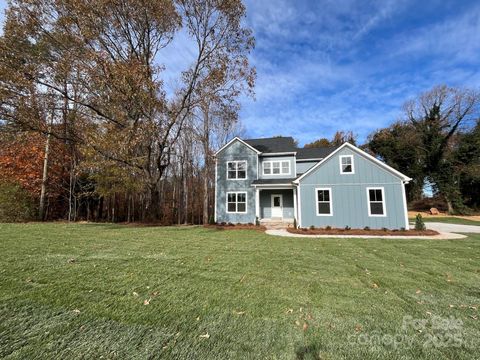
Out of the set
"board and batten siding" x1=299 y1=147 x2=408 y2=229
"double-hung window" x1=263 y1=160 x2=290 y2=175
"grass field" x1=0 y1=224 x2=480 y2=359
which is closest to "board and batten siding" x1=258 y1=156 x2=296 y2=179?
"double-hung window" x1=263 y1=160 x2=290 y2=175

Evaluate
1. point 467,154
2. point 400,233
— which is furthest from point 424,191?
point 400,233

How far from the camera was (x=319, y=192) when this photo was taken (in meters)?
14.2

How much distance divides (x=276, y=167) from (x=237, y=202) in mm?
4281

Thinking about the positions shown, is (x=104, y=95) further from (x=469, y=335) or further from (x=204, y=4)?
(x=469, y=335)

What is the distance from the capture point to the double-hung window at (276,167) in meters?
18.4

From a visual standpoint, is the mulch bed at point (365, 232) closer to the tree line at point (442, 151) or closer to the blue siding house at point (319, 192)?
the blue siding house at point (319, 192)

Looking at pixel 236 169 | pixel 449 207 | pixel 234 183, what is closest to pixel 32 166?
pixel 234 183

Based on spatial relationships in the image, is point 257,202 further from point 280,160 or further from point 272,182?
point 280,160

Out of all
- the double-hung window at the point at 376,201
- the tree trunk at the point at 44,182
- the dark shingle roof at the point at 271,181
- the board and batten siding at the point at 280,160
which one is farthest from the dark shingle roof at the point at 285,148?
the tree trunk at the point at 44,182

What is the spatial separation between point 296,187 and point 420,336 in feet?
42.0

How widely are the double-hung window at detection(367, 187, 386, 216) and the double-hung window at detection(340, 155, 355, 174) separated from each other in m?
1.53

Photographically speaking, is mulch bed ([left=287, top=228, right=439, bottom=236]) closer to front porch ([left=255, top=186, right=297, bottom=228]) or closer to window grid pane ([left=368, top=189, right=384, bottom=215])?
window grid pane ([left=368, top=189, right=384, bottom=215])

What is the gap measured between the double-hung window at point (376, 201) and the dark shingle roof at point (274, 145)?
271 inches

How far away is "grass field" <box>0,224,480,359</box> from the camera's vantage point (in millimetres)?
2443
